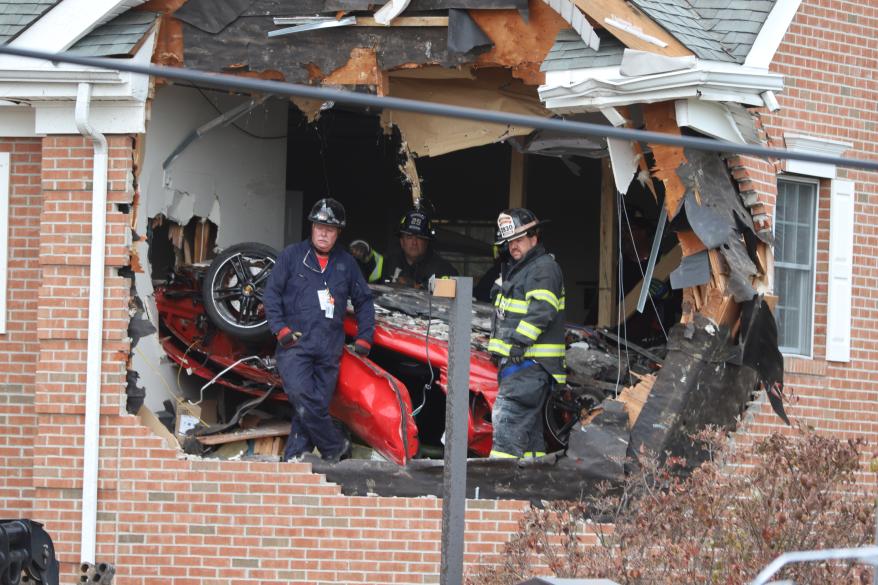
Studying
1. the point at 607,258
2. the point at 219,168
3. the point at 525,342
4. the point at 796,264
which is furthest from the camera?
the point at 607,258

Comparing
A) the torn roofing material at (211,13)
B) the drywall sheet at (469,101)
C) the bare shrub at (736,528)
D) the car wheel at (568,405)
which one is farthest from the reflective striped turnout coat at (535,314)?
the torn roofing material at (211,13)

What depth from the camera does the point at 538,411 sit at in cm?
988

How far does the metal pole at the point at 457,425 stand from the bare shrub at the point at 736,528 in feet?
2.50

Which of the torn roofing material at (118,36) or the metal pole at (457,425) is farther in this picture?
the torn roofing material at (118,36)

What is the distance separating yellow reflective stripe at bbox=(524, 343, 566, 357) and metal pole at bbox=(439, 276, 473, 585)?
250 cm

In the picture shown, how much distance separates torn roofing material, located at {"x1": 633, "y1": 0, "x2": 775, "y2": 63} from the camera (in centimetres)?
945

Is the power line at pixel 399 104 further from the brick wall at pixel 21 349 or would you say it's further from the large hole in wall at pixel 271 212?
the brick wall at pixel 21 349

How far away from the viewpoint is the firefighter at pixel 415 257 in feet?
38.4

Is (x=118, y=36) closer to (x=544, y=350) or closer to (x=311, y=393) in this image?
(x=311, y=393)

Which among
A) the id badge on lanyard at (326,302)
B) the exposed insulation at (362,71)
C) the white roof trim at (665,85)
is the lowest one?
the id badge on lanyard at (326,302)

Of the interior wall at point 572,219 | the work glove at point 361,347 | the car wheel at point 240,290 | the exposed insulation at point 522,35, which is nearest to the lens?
the exposed insulation at point 522,35

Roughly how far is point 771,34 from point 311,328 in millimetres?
3920

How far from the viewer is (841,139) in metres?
11.2

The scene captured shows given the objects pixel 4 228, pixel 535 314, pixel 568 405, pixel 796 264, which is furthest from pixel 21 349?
pixel 796 264
